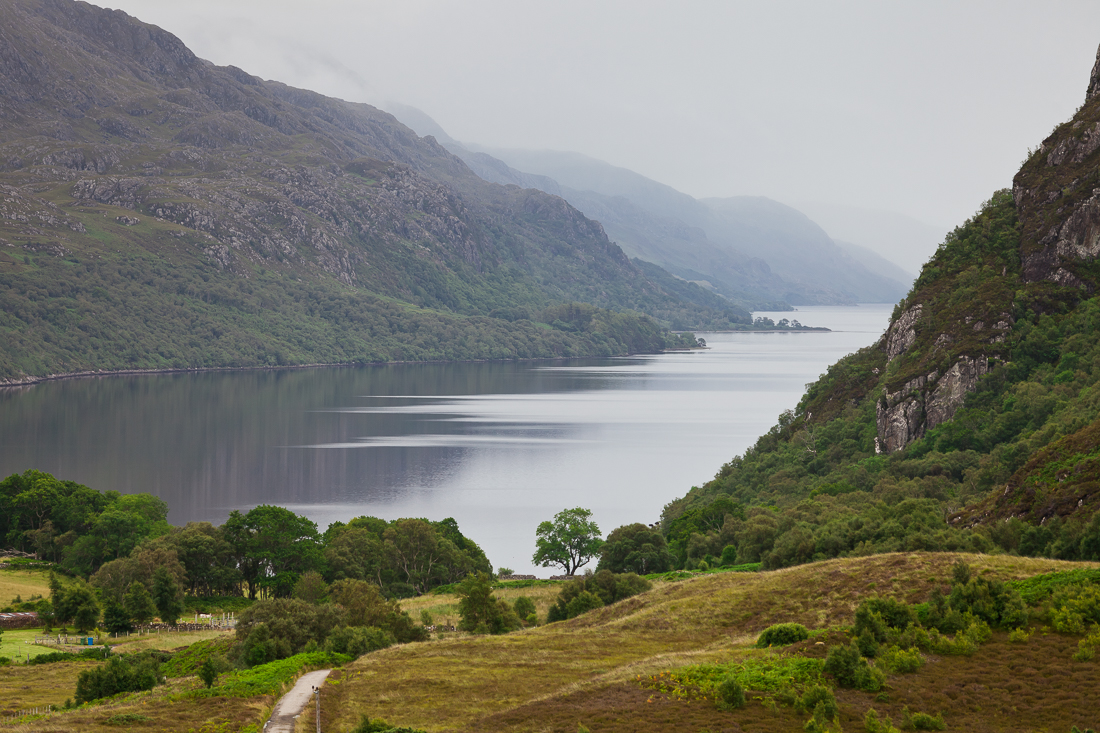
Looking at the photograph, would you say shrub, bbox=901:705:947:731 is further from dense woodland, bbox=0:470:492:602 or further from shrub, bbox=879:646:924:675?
dense woodland, bbox=0:470:492:602

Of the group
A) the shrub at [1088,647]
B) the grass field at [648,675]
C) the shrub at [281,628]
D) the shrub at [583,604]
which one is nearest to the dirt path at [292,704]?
the grass field at [648,675]

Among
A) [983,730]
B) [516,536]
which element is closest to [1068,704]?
[983,730]

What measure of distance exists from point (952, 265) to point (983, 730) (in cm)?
8665

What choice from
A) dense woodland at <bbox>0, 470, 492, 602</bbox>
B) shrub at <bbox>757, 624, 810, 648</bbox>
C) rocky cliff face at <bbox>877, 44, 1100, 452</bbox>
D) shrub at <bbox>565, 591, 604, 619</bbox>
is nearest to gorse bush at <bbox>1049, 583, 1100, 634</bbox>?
shrub at <bbox>757, 624, 810, 648</bbox>

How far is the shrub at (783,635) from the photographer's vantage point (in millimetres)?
29414

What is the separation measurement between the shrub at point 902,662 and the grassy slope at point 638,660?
31 centimetres

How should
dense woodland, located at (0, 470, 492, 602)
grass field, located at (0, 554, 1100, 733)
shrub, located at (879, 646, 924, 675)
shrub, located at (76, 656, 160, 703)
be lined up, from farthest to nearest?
1. dense woodland, located at (0, 470, 492, 602)
2. shrub, located at (76, 656, 160, 703)
3. shrub, located at (879, 646, 924, 675)
4. grass field, located at (0, 554, 1100, 733)

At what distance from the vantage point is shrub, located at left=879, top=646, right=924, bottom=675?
25266mm

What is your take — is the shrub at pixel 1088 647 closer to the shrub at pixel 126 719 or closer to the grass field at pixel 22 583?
the shrub at pixel 126 719

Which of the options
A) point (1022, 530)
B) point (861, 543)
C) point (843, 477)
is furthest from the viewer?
point (843, 477)

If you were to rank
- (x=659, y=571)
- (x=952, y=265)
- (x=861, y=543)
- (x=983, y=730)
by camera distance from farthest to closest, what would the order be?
(x=952, y=265) → (x=659, y=571) → (x=861, y=543) → (x=983, y=730)

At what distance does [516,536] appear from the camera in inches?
3546

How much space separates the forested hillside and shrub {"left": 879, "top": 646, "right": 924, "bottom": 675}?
66.3ft

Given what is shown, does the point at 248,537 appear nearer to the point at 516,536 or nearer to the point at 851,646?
the point at 516,536
